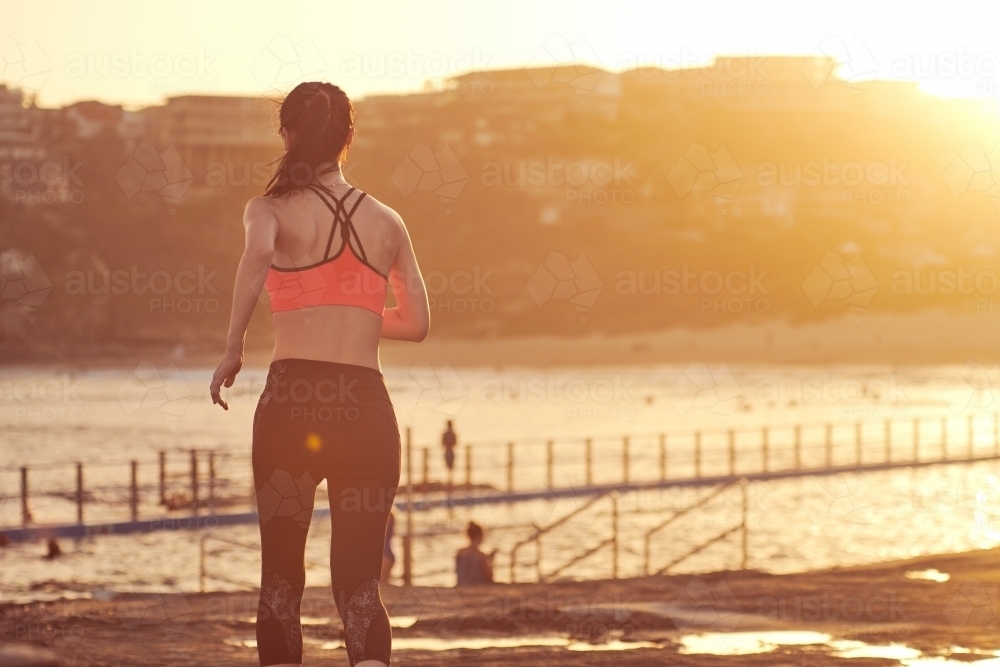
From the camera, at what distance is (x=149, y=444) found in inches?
2180

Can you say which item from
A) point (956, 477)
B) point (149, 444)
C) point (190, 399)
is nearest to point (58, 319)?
point (190, 399)

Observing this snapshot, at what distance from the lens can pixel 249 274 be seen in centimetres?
297

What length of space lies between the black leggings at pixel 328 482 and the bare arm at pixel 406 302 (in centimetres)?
17

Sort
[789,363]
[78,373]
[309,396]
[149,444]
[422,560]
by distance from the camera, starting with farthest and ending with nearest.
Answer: [78,373] < [789,363] < [149,444] < [422,560] < [309,396]

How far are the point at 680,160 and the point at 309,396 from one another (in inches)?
5976

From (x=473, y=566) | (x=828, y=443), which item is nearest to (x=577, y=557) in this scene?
(x=473, y=566)

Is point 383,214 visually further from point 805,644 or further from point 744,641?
point 744,641

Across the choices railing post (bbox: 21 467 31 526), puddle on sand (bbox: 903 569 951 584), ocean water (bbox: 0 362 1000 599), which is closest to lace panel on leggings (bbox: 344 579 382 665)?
puddle on sand (bbox: 903 569 951 584)

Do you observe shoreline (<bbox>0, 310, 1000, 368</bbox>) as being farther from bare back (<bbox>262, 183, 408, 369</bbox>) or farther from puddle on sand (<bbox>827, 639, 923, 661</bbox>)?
bare back (<bbox>262, 183, 408, 369</bbox>)

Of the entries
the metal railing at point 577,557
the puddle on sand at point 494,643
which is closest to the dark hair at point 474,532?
the metal railing at point 577,557

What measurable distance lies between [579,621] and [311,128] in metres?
4.00

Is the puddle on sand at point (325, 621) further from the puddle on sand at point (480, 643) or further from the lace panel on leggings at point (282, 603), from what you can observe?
the lace panel on leggings at point (282, 603)

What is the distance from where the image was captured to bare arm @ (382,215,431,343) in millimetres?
3174

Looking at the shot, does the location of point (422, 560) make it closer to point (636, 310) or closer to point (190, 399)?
point (190, 399)
